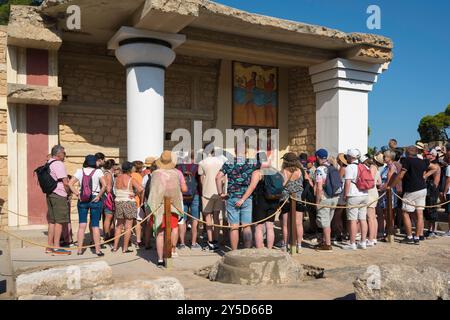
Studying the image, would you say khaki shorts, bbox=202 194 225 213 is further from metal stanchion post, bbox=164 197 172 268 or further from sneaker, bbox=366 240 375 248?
sneaker, bbox=366 240 375 248

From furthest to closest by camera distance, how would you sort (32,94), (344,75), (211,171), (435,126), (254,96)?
1. (435,126)
2. (254,96)
3. (344,75)
4. (32,94)
5. (211,171)

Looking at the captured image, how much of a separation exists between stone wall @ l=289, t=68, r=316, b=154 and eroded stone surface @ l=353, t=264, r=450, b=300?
7.91 meters

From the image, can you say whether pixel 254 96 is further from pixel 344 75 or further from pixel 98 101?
pixel 98 101

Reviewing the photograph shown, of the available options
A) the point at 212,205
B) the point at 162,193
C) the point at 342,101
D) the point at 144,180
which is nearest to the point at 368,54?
the point at 342,101

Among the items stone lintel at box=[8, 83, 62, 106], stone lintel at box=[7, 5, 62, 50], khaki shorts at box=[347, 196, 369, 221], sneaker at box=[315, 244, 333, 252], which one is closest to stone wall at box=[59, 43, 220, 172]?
stone lintel at box=[8, 83, 62, 106]

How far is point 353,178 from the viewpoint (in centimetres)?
701

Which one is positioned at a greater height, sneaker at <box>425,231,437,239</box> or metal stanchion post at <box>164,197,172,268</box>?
metal stanchion post at <box>164,197,172,268</box>

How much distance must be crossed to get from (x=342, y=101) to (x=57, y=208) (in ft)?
23.6

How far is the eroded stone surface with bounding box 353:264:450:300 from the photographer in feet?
12.7

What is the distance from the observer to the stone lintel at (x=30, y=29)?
788 cm

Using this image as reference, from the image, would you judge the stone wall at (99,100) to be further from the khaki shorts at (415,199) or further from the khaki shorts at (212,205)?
the khaki shorts at (415,199)

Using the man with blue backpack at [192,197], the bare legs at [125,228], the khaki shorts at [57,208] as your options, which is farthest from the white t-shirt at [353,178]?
the khaki shorts at [57,208]

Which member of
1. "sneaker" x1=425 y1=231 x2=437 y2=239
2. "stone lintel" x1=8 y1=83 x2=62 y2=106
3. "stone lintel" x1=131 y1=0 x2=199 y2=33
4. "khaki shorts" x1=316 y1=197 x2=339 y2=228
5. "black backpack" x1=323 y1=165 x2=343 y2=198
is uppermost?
"stone lintel" x1=131 y1=0 x2=199 y2=33

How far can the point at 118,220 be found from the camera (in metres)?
6.70
